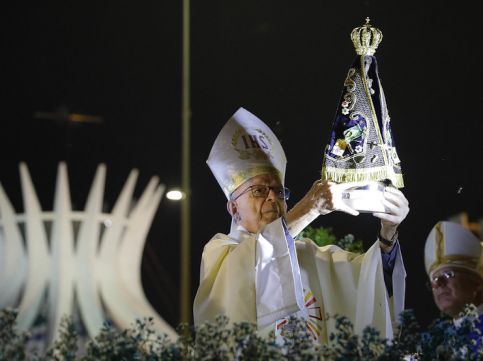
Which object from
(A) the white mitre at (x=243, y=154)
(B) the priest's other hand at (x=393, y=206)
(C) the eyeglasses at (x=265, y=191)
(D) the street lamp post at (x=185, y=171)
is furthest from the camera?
(D) the street lamp post at (x=185, y=171)

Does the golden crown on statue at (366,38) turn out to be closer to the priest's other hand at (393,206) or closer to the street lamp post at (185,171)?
the priest's other hand at (393,206)

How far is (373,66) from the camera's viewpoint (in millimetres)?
4770

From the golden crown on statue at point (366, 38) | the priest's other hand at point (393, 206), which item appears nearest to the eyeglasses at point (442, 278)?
the priest's other hand at point (393, 206)

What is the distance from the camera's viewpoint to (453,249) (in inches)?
217

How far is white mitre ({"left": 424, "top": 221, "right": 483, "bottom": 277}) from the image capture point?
5.49 meters

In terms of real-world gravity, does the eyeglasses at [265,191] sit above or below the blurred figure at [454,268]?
above

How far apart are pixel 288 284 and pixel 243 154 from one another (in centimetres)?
106

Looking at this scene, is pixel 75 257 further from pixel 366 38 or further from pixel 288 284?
pixel 366 38

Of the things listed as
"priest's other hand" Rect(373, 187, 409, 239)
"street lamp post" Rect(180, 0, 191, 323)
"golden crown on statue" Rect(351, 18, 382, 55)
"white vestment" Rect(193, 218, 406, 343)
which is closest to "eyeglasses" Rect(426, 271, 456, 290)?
"white vestment" Rect(193, 218, 406, 343)

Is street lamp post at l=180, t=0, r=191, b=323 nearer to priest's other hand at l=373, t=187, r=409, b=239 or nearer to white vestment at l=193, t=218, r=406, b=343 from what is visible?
white vestment at l=193, t=218, r=406, b=343

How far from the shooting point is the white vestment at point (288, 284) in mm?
4332

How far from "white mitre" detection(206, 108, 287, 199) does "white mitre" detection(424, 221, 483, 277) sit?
1110 mm

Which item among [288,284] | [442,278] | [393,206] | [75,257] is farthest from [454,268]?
[75,257]

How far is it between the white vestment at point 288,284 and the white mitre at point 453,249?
2.61 feet
